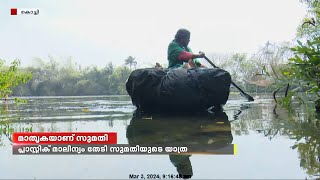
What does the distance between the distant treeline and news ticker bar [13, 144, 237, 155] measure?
52.6 meters

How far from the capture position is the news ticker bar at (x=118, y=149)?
2.22 metres

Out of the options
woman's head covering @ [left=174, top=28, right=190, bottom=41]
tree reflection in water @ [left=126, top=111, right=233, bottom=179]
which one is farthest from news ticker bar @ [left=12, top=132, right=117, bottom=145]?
woman's head covering @ [left=174, top=28, right=190, bottom=41]

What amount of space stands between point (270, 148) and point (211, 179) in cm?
87

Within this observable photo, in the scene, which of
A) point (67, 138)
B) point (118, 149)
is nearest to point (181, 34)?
point (67, 138)

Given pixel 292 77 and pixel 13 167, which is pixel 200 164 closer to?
pixel 13 167

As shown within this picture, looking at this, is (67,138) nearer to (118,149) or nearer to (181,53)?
(118,149)

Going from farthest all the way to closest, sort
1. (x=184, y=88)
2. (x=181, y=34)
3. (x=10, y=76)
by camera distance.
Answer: (x=181, y=34)
(x=10, y=76)
(x=184, y=88)

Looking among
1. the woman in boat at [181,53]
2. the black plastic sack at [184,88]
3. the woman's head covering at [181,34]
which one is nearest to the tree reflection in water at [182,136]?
the black plastic sack at [184,88]

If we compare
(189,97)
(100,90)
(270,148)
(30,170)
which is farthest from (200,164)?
(100,90)

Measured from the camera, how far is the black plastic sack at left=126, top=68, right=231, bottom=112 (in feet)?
15.6

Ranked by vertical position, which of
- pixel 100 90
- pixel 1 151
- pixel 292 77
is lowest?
pixel 100 90

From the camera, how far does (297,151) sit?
2.17 m

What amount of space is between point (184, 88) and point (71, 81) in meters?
64.0

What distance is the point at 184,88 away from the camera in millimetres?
4742
